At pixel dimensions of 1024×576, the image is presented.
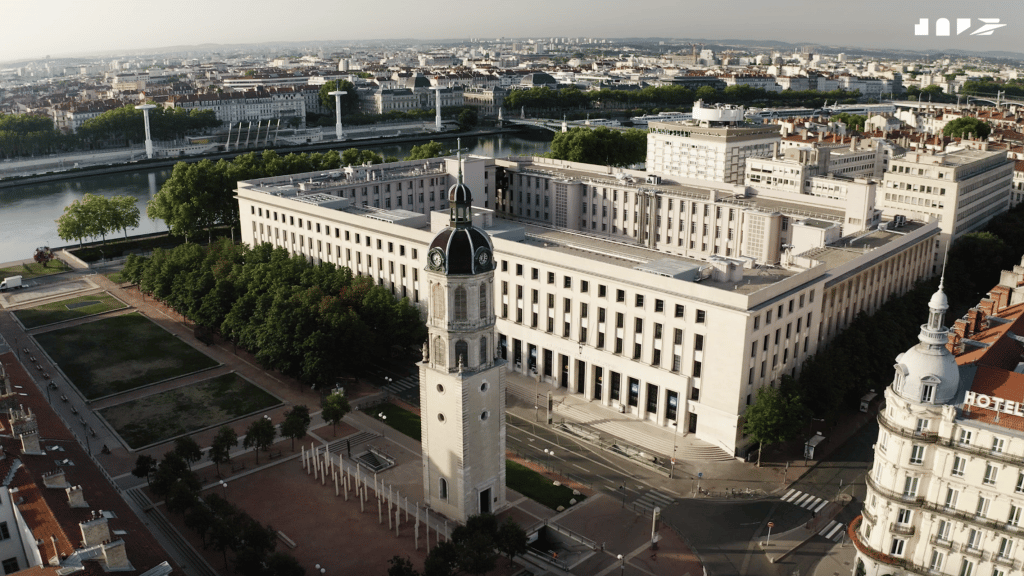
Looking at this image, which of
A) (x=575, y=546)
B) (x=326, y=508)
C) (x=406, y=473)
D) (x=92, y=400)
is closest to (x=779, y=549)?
(x=575, y=546)

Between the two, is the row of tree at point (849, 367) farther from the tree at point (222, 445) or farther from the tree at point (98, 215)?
the tree at point (98, 215)

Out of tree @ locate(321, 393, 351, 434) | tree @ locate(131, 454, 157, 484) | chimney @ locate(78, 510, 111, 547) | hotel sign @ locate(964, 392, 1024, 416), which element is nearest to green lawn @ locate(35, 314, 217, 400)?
tree @ locate(131, 454, 157, 484)

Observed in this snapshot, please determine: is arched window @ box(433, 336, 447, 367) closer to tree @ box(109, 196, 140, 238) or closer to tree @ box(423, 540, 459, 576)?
tree @ box(423, 540, 459, 576)

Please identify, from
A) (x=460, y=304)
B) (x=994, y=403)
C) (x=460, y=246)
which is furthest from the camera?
(x=460, y=304)

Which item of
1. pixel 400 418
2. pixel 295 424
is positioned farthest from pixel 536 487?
pixel 295 424

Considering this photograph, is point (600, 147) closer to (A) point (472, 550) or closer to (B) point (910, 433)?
(B) point (910, 433)
